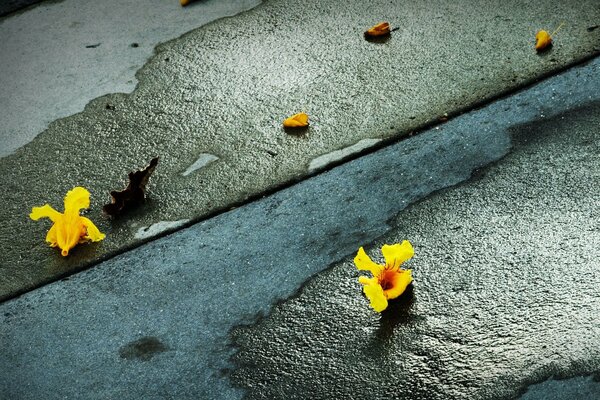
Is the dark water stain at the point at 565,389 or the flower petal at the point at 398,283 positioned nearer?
the dark water stain at the point at 565,389

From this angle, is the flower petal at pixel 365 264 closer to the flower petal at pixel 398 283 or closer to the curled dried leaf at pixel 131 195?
the flower petal at pixel 398 283

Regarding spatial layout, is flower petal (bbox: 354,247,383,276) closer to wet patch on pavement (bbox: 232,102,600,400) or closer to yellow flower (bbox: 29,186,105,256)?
wet patch on pavement (bbox: 232,102,600,400)

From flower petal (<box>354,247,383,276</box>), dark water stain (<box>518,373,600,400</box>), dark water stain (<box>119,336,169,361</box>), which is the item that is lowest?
dark water stain (<box>119,336,169,361</box>)

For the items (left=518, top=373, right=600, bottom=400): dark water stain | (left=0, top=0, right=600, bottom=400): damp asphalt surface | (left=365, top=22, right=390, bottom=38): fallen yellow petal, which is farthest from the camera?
(left=365, top=22, right=390, bottom=38): fallen yellow petal

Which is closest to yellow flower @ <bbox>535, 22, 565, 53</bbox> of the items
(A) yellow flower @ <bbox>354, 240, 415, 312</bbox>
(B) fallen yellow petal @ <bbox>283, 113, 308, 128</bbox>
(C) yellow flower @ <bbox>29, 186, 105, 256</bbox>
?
(B) fallen yellow petal @ <bbox>283, 113, 308, 128</bbox>

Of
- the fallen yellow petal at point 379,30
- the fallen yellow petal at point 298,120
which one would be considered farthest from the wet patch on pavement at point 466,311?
the fallen yellow petal at point 379,30
